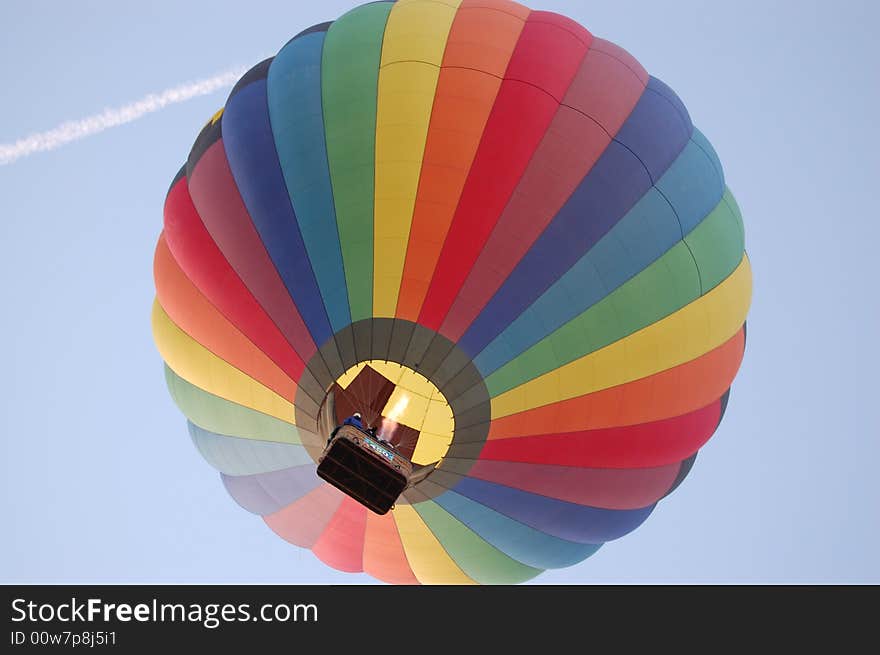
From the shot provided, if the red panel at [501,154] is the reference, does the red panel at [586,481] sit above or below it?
below

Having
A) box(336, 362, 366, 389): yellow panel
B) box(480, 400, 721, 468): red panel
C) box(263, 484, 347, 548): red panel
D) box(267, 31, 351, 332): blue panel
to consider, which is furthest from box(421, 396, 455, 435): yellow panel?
box(263, 484, 347, 548): red panel

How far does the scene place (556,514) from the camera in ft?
39.2

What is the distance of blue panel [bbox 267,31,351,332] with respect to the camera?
11008mm

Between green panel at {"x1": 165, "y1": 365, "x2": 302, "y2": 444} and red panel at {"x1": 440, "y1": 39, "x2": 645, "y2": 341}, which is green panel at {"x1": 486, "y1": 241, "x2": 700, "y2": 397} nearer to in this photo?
red panel at {"x1": 440, "y1": 39, "x2": 645, "y2": 341}

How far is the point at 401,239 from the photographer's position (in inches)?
431

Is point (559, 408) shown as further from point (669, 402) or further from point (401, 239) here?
point (401, 239)

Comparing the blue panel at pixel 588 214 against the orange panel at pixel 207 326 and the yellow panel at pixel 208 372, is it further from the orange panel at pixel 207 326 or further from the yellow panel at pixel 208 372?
the yellow panel at pixel 208 372

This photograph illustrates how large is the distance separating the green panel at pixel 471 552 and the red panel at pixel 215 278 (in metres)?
2.15

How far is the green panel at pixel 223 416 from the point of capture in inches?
466

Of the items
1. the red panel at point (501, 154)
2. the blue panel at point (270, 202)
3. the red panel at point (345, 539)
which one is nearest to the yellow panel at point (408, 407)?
the red panel at point (501, 154)

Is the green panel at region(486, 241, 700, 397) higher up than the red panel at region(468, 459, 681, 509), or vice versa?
the green panel at region(486, 241, 700, 397)

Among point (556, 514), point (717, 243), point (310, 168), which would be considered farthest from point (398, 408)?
point (717, 243)

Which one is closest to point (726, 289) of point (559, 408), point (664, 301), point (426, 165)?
point (664, 301)

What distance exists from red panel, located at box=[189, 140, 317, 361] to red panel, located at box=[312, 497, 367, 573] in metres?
2.27
